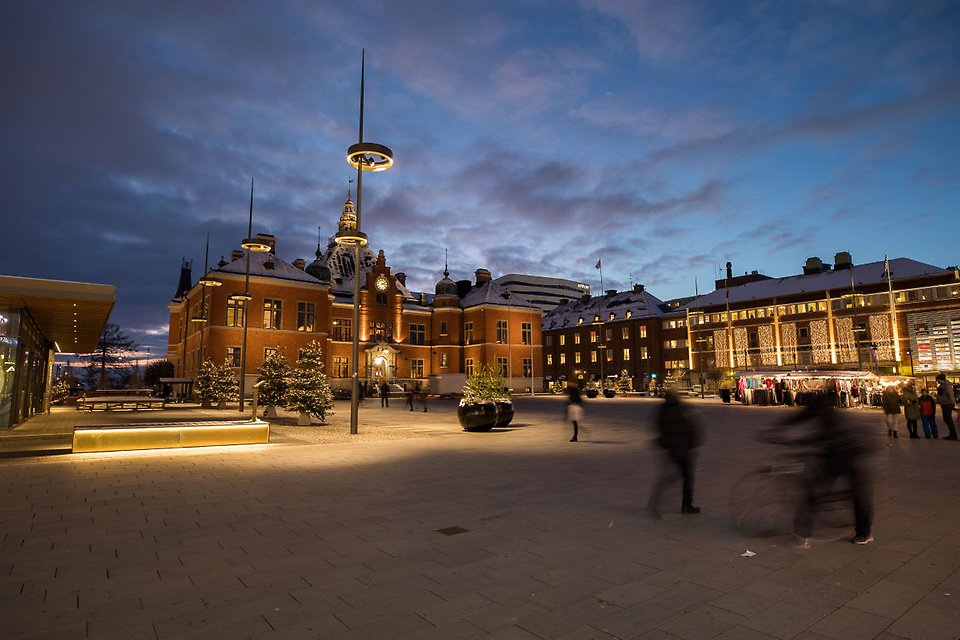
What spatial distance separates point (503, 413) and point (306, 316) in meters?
36.0

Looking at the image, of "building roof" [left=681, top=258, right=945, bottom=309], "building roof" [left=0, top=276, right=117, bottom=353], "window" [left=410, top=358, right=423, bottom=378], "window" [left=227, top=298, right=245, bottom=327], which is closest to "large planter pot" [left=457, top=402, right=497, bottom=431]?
"building roof" [left=0, top=276, right=117, bottom=353]

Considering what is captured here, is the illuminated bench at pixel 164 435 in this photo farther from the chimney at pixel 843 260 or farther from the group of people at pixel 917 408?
the chimney at pixel 843 260

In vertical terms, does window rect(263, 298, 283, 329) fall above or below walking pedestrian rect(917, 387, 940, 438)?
above

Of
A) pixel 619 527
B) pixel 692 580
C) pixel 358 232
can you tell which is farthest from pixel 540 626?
pixel 358 232

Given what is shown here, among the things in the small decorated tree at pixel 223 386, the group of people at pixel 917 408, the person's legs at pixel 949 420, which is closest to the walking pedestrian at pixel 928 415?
the group of people at pixel 917 408

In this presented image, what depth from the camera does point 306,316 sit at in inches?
2025

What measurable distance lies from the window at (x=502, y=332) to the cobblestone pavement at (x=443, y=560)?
55.1 m

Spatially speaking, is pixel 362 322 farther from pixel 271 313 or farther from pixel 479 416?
pixel 479 416

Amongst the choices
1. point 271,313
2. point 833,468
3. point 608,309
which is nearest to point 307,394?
point 833,468

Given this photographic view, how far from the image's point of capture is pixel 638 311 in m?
80.4

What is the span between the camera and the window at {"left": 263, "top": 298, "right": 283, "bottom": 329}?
48.9m

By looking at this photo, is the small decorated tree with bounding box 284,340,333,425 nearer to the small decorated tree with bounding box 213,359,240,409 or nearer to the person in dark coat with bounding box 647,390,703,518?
the small decorated tree with bounding box 213,359,240,409

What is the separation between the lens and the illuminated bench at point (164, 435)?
43.8ft

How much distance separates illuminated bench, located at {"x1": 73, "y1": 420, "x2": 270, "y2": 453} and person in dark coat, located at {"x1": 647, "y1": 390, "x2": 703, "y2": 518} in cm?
1213
